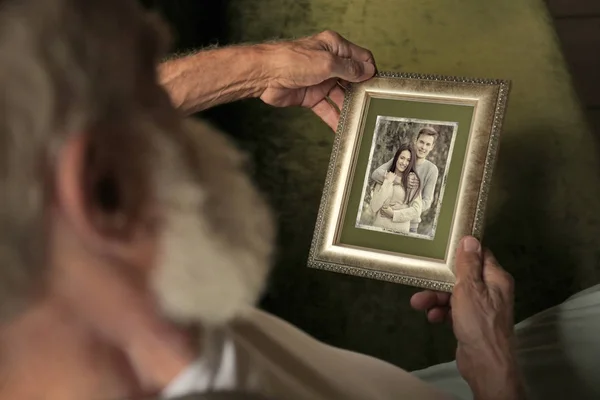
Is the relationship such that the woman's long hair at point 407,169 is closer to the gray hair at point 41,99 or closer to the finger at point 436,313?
the finger at point 436,313

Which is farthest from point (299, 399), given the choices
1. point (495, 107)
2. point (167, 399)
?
point (495, 107)

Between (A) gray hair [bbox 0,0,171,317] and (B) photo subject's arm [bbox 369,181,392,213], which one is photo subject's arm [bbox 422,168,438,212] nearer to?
(B) photo subject's arm [bbox 369,181,392,213]

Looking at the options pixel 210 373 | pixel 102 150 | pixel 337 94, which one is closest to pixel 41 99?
pixel 102 150

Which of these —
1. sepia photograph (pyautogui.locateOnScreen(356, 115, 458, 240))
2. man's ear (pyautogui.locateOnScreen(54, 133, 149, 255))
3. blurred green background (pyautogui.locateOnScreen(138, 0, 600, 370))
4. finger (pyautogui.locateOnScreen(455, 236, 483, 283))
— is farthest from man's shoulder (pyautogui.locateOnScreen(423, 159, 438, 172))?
man's ear (pyautogui.locateOnScreen(54, 133, 149, 255))

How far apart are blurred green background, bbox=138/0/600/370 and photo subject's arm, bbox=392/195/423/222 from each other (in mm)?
325

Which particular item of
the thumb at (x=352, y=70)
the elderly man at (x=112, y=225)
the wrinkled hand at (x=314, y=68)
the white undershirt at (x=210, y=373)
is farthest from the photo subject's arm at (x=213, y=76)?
the white undershirt at (x=210, y=373)

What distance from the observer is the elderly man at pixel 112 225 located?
38 cm

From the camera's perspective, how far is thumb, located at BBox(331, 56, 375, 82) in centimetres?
87

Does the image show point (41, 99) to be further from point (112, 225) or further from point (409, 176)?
point (409, 176)

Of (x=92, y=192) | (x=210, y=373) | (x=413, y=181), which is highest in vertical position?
(x=413, y=181)

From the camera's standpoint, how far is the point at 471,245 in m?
0.76

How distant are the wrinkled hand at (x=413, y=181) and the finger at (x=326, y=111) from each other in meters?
0.22

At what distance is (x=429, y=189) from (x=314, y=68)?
251 mm

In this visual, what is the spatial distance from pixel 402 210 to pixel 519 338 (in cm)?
31
